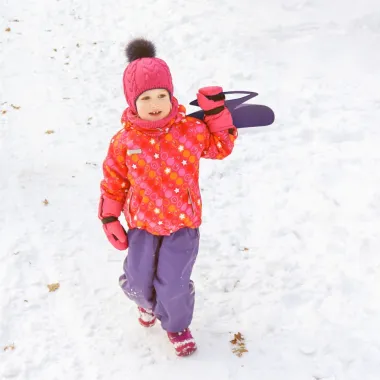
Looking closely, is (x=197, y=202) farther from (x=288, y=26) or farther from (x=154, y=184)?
(x=288, y=26)

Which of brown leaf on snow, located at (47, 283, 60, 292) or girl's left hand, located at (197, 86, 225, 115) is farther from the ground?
girl's left hand, located at (197, 86, 225, 115)

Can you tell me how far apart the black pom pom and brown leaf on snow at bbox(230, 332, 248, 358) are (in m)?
2.06

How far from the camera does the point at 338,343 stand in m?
3.59

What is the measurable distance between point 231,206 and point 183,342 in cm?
193

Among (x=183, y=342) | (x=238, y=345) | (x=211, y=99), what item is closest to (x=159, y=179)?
(x=211, y=99)

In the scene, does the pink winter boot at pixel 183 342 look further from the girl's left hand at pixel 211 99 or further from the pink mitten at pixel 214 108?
the girl's left hand at pixel 211 99

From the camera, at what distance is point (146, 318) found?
152 inches

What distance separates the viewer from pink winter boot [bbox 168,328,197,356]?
3604 millimetres

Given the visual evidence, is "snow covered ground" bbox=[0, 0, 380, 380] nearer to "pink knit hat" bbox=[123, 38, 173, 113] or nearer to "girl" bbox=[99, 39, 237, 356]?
"girl" bbox=[99, 39, 237, 356]

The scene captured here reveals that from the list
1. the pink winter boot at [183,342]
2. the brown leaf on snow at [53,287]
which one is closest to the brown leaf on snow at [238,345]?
the pink winter boot at [183,342]

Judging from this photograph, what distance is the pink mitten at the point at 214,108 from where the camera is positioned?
3170mm

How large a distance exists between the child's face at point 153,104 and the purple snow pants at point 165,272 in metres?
0.78

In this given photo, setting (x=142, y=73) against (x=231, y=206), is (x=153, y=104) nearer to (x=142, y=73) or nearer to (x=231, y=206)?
(x=142, y=73)

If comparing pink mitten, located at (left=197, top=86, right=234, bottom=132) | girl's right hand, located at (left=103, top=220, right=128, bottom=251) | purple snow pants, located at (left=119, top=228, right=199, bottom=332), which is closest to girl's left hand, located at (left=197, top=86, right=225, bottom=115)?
pink mitten, located at (left=197, top=86, right=234, bottom=132)
